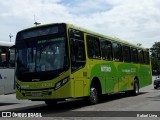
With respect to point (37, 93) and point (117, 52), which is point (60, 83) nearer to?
point (37, 93)

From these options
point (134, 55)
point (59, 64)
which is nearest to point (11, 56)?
point (59, 64)

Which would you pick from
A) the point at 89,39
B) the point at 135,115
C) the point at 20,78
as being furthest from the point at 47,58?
the point at 135,115

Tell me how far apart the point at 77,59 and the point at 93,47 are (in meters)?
2.13

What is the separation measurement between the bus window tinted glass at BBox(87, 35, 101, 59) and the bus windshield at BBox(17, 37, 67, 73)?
210 cm

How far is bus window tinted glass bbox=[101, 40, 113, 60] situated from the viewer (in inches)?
732

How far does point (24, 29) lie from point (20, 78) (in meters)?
2.13

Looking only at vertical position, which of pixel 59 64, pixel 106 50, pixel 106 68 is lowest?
pixel 106 68

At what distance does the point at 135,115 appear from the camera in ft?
41.9

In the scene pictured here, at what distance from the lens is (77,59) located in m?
15.2

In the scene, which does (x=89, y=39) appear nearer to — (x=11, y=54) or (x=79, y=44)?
(x=79, y=44)

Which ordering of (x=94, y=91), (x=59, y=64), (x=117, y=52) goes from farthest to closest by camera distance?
1. (x=117, y=52)
2. (x=94, y=91)
3. (x=59, y=64)

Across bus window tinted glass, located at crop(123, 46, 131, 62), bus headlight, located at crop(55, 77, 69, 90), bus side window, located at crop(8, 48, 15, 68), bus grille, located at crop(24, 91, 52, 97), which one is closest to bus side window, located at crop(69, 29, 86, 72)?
bus headlight, located at crop(55, 77, 69, 90)

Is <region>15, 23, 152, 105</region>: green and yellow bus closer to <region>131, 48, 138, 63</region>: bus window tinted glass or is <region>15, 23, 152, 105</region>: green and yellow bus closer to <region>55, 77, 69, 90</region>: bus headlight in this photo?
<region>55, 77, 69, 90</region>: bus headlight

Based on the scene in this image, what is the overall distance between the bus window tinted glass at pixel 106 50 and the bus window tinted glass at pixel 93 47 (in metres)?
0.66
